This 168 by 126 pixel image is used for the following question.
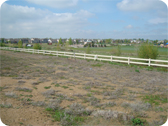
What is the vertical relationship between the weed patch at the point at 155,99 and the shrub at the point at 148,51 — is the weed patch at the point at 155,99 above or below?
below

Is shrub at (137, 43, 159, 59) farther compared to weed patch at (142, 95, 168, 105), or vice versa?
shrub at (137, 43, 159, 59)

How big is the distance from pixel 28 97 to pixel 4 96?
0.96 m

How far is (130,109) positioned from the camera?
4.94 meters

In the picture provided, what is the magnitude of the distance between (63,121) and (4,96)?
10.7ft

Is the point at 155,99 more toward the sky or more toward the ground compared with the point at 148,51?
more toward the ground

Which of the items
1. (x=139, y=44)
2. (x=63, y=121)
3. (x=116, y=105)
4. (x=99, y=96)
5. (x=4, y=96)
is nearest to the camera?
(x=63, y=121)

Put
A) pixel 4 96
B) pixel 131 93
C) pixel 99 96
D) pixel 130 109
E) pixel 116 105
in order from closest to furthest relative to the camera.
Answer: pixel 130 109 < pixel 116 105 < pixel 4 96 < pixel 99 96 < pixel 131 93

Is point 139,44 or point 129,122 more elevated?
point 139,44

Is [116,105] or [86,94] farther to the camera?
[86,94]

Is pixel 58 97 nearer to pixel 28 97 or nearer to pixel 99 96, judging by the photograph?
pixel 28 97

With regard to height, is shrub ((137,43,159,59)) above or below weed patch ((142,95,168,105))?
above

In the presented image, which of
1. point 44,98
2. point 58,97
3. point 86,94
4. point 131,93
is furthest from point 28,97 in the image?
point 131,93

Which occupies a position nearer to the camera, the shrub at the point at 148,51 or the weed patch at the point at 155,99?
the weed patch at the point at 155,99

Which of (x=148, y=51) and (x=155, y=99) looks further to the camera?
(x=148, y=51)
